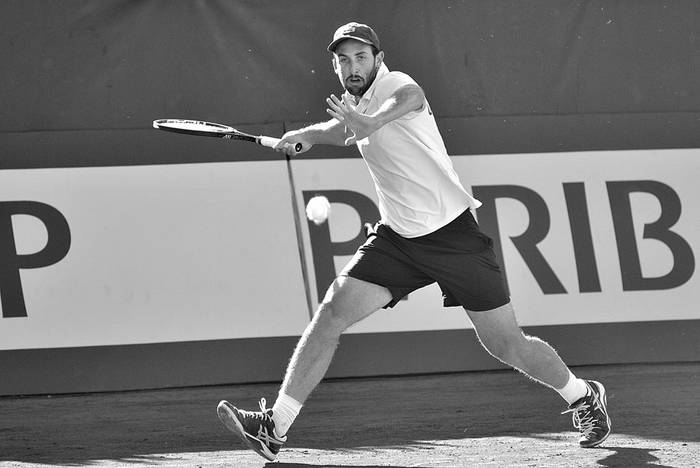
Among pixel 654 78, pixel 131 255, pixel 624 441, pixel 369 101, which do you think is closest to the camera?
pixel 369 101

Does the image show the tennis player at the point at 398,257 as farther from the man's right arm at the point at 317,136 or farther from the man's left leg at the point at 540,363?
the man's right arm at the point at 317,136

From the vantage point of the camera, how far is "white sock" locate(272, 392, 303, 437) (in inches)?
198

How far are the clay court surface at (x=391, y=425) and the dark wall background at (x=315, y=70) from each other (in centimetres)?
144

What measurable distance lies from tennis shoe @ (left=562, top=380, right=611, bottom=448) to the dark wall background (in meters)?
2.65

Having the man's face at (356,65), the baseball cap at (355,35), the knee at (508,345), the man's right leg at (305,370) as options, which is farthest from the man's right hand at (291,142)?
the knee at (508,345)

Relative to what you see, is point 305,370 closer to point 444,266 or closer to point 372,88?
point 444,266

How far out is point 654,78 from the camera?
8023 mm

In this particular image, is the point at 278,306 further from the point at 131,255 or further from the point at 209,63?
the point at 209,63

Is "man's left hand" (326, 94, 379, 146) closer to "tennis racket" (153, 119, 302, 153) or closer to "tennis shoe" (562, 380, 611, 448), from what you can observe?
"tennis racket" (153, 119, 302, 153)

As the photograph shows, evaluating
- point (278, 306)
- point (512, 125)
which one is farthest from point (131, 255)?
point (512, 125)

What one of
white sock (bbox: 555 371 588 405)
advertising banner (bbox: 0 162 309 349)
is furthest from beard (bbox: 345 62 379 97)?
advertising banner (bbox: 0 162 309 349)

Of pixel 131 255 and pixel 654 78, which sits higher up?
pixel 654 78

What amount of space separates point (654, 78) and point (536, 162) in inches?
39.1

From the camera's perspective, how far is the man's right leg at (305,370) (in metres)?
5.01
